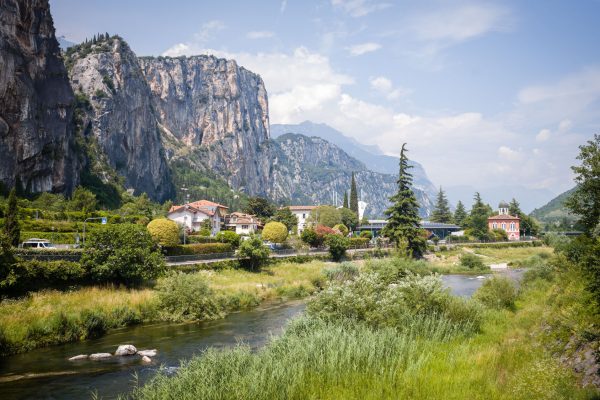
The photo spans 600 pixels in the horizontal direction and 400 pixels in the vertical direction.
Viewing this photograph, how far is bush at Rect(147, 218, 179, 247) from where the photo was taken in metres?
49.3

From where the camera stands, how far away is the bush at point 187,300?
32500mm

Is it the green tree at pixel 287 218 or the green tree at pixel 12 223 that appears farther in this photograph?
the green tree at pixel 287 218

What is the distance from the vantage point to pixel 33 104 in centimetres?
9644

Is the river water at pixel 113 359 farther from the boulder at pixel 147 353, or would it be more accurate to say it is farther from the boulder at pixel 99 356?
the boulder at pixel 99 356

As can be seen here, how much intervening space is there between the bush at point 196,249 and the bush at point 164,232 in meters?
0.74

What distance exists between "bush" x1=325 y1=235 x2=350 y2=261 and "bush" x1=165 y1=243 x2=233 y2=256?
18147 millimetres

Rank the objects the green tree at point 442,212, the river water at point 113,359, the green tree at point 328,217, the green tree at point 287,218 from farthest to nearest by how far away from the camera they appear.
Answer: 1. the green tree at point 442,212
2. the green tree at point 287,218
3. the green tree at point 328,217
4. the river water at point 113,359

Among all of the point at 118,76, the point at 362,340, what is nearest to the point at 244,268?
the point at 362,340

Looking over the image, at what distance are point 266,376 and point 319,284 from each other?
40756 millimetres

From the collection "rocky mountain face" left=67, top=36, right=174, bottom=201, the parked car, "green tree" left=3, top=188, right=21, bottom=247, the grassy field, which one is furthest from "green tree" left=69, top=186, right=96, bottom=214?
"rocky mountain face" left=67, top=36, right=174, bottom=201

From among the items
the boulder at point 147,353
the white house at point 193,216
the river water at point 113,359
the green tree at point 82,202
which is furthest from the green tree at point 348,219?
the boulder at point 147,353

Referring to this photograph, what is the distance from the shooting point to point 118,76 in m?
192

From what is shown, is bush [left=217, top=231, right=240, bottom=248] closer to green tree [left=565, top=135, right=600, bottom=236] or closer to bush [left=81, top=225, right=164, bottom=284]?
bush [left=81, top=225, right=164, bottom=284]

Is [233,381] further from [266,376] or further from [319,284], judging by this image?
[319,284]
